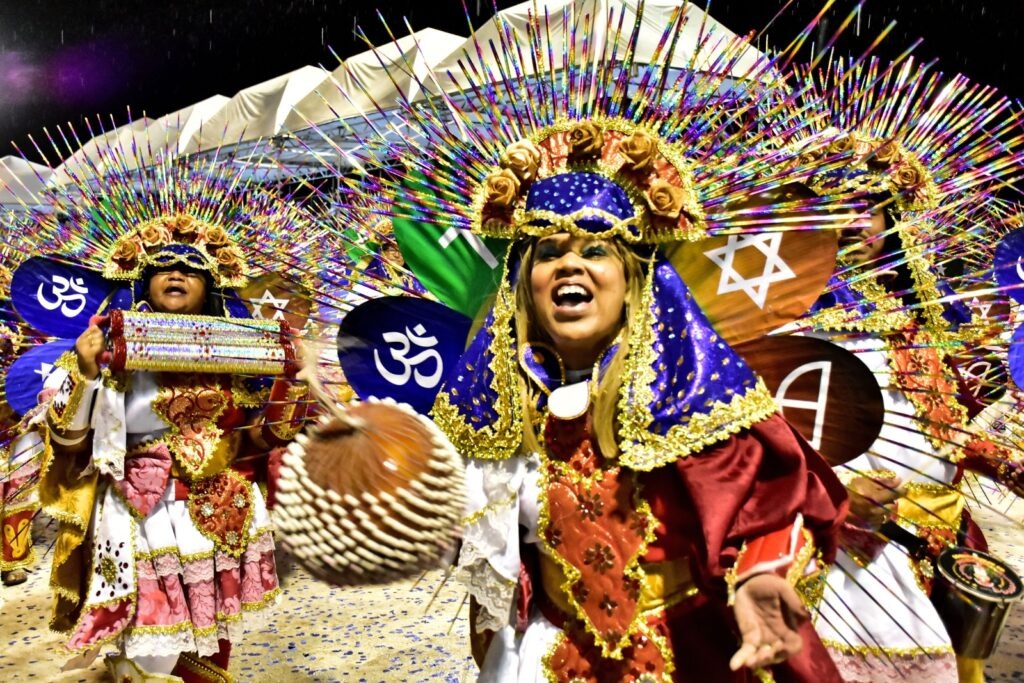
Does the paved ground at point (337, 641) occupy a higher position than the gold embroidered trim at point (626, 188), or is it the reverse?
the gold embroidered trim at point (626, 188)

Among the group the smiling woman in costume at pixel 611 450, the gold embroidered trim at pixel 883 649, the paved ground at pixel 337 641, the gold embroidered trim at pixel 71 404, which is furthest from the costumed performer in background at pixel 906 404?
the gold embroidered trim at pixel 71 404

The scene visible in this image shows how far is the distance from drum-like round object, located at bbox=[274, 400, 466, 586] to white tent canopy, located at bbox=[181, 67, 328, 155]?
9.24 metres

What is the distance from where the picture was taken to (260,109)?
10703 mm

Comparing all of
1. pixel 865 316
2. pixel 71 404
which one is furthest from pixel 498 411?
pixel 71 404

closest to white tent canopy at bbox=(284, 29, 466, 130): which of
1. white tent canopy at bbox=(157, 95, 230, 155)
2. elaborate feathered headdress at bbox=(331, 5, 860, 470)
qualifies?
white tent canopy at bbox=(157, 95, 230, 155)

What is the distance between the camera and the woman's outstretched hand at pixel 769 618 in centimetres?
142

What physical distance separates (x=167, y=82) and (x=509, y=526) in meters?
10.8

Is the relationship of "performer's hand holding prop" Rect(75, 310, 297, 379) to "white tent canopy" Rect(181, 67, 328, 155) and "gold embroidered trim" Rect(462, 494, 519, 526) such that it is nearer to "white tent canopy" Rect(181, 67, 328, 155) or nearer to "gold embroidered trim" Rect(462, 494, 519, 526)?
"gold embroidered trim" Rect(462, 494, 519, 526)

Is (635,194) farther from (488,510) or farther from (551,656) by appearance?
(551,656)

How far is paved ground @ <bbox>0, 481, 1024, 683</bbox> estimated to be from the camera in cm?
399

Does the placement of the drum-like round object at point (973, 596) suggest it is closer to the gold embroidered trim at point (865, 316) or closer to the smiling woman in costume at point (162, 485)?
the gold embroidered trim at point (865, 316)

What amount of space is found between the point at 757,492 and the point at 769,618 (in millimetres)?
254

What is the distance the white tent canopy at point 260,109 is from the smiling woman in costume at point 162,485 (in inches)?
280

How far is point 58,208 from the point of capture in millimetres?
4305
